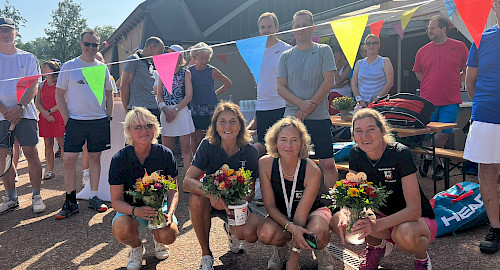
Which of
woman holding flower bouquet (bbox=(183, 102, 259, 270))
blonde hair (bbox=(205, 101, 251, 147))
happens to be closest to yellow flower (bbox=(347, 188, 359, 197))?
woman holding flower bouquet (bbox=(183, 102, 259, 270))

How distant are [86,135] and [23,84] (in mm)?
955

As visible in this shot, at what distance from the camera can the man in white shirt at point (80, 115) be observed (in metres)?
4.64

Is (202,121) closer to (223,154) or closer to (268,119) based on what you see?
(268,119)

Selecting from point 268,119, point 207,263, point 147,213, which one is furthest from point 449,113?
point 147,213

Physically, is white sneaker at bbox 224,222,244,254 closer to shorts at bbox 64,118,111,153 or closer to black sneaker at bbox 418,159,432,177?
shorts at bbox 64,118,111,153

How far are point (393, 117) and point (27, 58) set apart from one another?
4342 mm

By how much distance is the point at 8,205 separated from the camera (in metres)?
4.89

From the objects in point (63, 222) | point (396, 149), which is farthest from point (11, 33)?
point (396, 149)

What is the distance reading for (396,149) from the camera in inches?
109

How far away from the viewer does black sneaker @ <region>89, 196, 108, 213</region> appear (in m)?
4.72

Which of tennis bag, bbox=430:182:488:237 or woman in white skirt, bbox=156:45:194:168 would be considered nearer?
tennis bag, bbox=430:182:488:237

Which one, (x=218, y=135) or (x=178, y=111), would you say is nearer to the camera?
(x=218, y=135)

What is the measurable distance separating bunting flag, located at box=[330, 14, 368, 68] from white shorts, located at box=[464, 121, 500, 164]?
1.23 meters

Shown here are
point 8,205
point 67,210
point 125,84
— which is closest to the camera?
point 67,210
